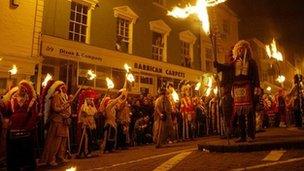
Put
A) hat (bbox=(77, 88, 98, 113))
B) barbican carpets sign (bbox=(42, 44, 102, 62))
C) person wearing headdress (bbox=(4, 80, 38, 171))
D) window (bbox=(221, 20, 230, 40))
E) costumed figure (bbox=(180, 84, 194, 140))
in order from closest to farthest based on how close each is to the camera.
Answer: person wearing headdress (bbox=(4, 80, 38, 171)) → hat (bbox=(77, 88, 98, 113)) → costumed figure (bbox=(180, 84, 194, 140)) → barbican carpets sign (bbox=(42, 44, 102, 62)) → window (bbox=(221, 20, 230, 40))

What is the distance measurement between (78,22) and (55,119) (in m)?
10.2

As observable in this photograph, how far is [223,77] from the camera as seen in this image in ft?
34.4

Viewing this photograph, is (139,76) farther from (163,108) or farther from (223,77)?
(223,77)

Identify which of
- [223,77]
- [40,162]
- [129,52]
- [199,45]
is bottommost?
[40,162]

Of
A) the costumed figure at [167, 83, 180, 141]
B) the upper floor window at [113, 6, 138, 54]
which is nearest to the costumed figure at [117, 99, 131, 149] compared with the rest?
the costumed figure at [167, 83, 180, 141]

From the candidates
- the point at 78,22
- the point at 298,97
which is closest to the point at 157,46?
the point at 78,22

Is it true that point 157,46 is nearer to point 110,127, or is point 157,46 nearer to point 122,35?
point 122,35

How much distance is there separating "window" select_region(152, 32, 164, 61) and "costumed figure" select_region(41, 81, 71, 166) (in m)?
14.3

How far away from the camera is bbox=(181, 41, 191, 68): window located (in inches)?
1051

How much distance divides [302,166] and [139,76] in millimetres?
15925

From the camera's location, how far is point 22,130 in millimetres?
8281

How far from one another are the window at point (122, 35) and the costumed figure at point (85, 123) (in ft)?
32.3

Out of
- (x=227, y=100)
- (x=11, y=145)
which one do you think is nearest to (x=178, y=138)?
(x=227, y=100)

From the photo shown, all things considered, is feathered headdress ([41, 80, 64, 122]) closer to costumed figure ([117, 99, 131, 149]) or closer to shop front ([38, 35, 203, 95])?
costumed figure ([117, 99, 131, 149])
